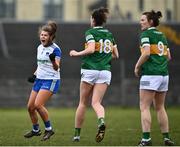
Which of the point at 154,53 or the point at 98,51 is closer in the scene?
the point at 154,53

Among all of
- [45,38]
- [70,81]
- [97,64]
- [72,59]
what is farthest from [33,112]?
[72,59]

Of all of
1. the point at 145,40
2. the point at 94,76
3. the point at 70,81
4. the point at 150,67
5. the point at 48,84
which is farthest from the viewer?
the point at 70,81

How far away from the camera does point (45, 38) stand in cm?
1300

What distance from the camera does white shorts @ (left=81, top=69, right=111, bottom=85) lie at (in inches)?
493

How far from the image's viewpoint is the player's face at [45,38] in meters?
13.0

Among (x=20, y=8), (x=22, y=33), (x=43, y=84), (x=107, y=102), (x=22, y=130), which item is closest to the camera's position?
(x=43, y=84)

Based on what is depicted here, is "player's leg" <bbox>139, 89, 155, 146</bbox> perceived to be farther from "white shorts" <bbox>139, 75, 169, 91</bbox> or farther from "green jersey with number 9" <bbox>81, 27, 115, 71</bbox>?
"green jersey with number 9" <bbox>81, 27, 115, 71</bbox>

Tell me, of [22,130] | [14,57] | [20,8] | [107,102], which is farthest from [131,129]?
[20,8]

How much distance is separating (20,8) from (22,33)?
1641 centimetres

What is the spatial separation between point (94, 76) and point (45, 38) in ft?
3.89

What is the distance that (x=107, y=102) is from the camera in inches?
1270

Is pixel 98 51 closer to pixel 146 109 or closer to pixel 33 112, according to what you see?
pixel 146 109

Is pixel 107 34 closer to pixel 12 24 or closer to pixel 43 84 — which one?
pixel 43 84

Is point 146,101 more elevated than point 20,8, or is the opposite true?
point 20,8
